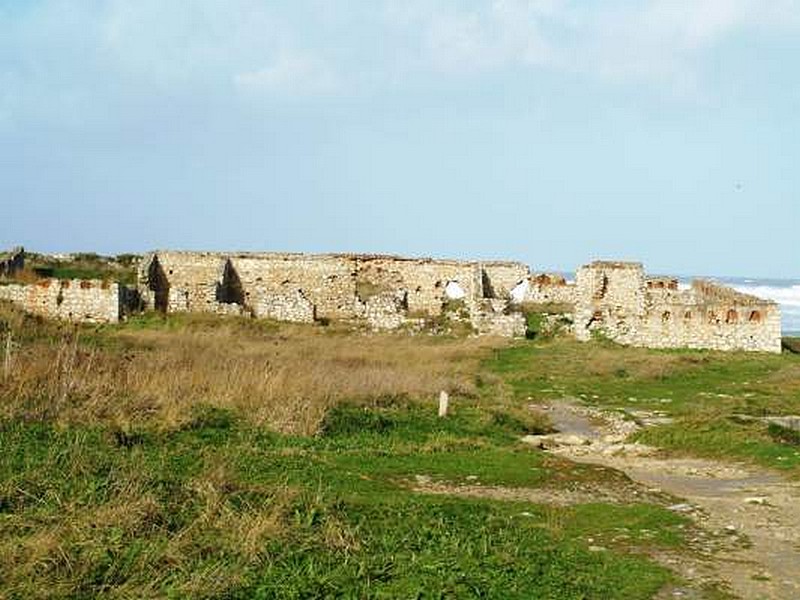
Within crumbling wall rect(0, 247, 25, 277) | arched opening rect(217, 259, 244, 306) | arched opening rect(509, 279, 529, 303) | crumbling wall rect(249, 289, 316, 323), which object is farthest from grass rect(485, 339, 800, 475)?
crumbling wall rect(0, 247, 25, 277)

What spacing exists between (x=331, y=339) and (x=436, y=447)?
53.4 ft

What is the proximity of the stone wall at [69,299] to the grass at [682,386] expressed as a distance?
44.4ft

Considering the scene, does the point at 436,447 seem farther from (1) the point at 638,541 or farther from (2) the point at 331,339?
(2) the point at 331,339

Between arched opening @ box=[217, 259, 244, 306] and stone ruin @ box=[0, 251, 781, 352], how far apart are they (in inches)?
1.6

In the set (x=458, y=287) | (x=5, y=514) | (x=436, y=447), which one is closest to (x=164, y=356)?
(x=436, y=447)

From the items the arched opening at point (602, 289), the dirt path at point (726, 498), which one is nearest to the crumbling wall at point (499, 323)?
the arched opening at point (602, 289)

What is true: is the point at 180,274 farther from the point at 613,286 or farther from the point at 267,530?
the point at 267,530

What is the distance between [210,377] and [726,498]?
8.79m

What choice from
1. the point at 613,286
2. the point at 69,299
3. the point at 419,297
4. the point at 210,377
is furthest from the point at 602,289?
the point at 210,377

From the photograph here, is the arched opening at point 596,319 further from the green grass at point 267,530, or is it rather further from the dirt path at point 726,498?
the green grass at point 267,530

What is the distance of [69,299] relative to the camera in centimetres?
3300

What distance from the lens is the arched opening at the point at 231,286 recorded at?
38.0 meters

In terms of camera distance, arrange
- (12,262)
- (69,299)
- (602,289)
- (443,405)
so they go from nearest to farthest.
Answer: (443,405) < (69,299) < (602,289) < (12,262)

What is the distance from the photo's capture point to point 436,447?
1488 cm
